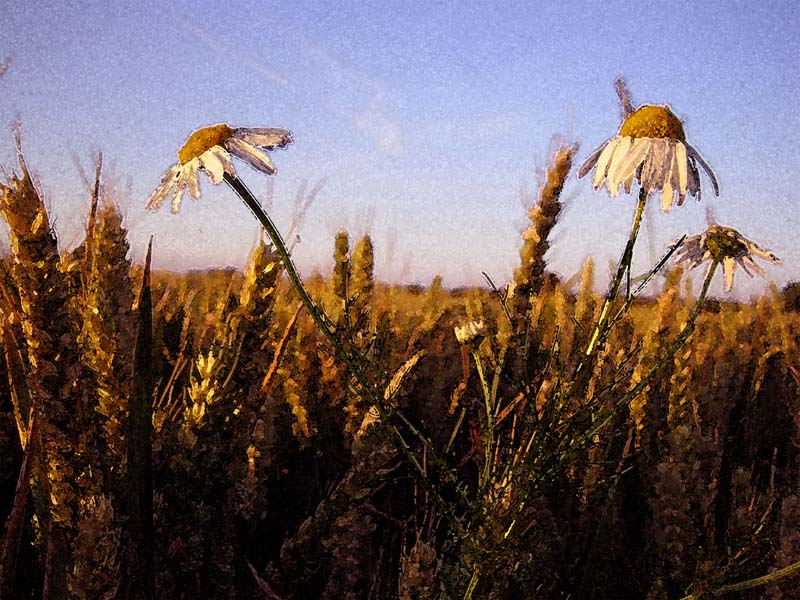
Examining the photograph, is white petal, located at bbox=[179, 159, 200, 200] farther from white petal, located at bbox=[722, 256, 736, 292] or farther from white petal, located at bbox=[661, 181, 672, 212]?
white petal, located at bbox=[722, 256, 736, 292]

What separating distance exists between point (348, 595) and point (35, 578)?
2.34 ft

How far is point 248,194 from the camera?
3.89 feet

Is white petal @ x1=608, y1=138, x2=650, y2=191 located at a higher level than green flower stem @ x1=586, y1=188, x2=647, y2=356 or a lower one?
higher

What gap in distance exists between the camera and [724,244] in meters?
1.57

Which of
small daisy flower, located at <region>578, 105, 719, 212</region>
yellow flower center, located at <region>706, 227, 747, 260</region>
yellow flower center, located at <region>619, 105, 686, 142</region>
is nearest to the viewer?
small daisy flower, located at <region>578, 105, 719, 212</region>

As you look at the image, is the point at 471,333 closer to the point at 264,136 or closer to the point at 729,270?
the point at 264,136

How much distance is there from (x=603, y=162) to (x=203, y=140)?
0.81 meters

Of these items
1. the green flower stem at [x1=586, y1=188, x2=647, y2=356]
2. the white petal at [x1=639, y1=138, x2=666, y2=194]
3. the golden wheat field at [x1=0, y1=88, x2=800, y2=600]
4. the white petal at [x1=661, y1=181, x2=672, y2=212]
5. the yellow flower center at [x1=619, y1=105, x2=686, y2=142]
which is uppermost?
the yellow flower center at [x1=619, y1=105, x2=686, y2=142]

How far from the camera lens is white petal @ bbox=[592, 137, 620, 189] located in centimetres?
125

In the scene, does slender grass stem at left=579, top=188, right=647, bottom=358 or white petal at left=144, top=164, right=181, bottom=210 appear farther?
white petal at left=144, top=164, right=181, bottom=210

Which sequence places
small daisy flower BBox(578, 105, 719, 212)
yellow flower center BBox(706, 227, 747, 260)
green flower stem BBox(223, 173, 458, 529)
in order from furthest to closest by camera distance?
yellow flower center BBox(706, 227, 747, 260) → small daisy flower BBox(578, 105, 719, 212) → green flower stem BBox(223, 173, 458, 529)

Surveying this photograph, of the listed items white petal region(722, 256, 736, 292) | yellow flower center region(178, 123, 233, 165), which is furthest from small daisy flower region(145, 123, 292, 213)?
white petal region(722, 256, 736, 292)

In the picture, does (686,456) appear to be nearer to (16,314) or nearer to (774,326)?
(16,314)

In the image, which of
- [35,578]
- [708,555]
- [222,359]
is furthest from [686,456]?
[35,578]
